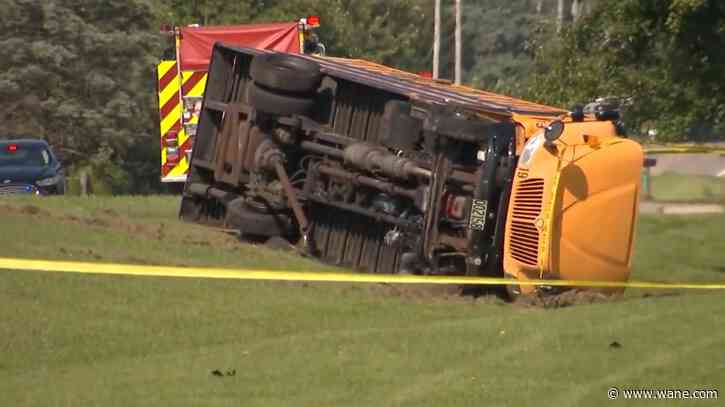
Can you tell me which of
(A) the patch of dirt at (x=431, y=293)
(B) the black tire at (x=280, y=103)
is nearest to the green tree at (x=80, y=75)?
(B) the black tire at (x=280, y=103)

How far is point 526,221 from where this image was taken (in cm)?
1252

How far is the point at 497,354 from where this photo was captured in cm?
969

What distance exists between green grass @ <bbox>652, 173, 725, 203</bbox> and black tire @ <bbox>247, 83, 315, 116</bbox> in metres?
14.7

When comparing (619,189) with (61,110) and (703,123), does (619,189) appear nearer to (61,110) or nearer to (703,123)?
(703,123)

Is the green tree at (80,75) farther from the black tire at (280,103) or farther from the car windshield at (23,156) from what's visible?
the black tire at (280,103)

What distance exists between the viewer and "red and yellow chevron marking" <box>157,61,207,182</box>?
23.5 m

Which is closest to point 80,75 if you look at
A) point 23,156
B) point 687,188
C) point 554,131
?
point 687,188

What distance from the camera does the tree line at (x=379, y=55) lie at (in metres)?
19.8

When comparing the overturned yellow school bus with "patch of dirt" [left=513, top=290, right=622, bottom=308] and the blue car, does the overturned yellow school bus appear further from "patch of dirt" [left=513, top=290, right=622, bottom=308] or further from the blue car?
the blue car

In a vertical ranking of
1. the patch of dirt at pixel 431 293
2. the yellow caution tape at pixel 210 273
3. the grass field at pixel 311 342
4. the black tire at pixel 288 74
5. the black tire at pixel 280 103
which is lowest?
the patch of dirt at pixel 431 293

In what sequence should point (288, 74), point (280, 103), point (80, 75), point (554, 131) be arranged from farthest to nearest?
point (80, 75)
point (280, 103)
point (288, 74)
point (554, 131)

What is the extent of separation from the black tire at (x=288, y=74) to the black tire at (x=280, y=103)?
76 mm

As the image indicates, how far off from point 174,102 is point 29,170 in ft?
11.4

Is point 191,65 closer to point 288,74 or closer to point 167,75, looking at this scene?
point 167,75
